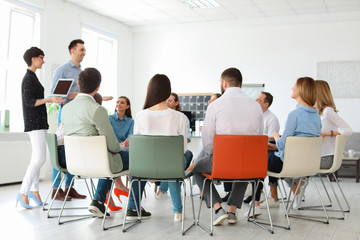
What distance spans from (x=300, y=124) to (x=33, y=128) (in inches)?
103

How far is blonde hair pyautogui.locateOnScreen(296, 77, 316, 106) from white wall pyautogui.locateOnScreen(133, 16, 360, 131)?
5.05 m

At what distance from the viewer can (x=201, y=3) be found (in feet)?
26.7

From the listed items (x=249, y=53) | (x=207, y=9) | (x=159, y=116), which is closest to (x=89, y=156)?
(x=159, y=116)

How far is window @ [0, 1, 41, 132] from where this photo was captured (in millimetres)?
6930

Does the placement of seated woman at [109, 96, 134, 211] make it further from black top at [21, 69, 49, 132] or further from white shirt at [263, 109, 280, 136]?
white shirt at [263, 109, 280, 136]

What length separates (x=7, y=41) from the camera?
276 inches

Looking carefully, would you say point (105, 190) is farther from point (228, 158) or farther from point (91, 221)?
point (228, 158)

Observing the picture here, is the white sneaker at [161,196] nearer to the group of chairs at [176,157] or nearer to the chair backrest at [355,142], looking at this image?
the group of chairs at [176,157]

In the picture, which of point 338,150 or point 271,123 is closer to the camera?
point 338,150

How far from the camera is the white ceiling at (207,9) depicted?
7957 mm

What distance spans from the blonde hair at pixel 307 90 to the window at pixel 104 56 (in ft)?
18.7

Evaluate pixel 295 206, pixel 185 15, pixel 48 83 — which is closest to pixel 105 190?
pixel 295 206

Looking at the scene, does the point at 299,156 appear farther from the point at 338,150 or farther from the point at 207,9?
the point at 207,9

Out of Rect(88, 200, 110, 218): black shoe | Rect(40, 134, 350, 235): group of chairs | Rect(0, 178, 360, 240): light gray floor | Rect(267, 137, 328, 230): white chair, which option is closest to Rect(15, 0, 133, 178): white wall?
Rect(0, 178, 360, 240): light gray floor
